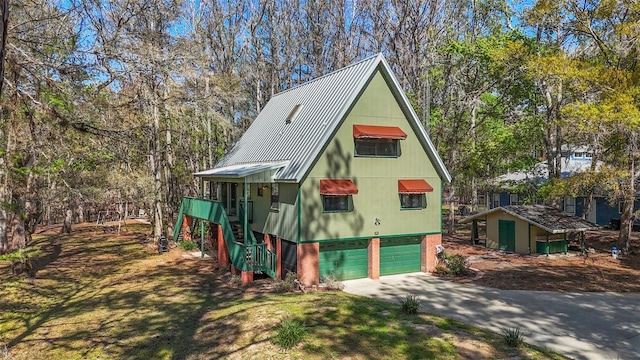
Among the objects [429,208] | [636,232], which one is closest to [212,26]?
[429,208]

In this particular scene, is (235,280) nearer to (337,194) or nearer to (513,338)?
(337,194)

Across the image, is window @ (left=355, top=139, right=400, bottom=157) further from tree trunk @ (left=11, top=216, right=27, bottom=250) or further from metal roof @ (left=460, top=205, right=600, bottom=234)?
tree trunk @ (left=11, top=216, right=27, bottom=250)

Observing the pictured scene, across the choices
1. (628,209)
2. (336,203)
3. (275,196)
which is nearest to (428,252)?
(336,203)

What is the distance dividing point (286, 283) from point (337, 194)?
3940mm

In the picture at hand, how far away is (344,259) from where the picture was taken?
1741 centimetres

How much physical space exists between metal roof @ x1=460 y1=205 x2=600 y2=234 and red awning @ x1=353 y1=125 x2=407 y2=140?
974 cm

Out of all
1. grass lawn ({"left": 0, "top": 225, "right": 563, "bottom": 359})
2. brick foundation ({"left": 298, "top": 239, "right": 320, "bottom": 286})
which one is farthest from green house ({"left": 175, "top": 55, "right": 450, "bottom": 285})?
grass lawn ({"left": 0, "top": 225, "right": 563, "bottom": 359})

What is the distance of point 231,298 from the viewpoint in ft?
48.9

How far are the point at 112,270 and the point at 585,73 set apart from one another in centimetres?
2521

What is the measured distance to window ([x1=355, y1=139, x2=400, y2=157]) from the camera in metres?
17.7

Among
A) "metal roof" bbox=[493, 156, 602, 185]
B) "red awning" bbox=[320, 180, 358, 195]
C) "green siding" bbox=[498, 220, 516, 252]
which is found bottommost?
"green siding" bbox=[498, 220, 516, 252]

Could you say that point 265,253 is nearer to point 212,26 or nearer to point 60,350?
point 60,350

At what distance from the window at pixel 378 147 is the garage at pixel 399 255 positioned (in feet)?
12.6

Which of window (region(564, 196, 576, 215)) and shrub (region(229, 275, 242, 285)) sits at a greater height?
window (region(564, 196, 576, 215))
